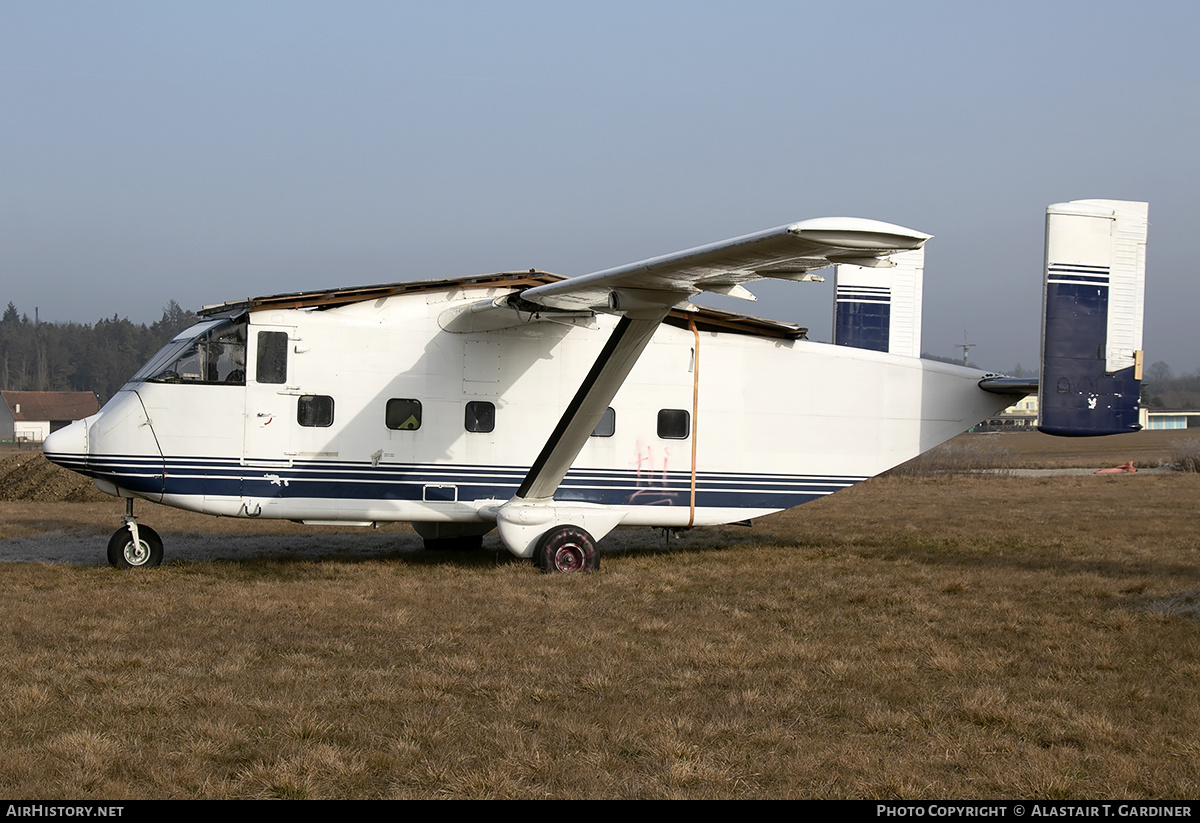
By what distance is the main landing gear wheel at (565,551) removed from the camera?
1154 cm

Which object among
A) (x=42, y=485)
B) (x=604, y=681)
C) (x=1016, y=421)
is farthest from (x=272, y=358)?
(x=1016, y=421)

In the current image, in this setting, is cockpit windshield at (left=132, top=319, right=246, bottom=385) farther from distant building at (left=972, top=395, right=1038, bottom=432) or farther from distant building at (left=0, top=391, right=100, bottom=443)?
distant building at (left=972, top=395, right=1038, bottom=432)

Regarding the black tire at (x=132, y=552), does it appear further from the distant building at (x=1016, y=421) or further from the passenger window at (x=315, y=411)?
the distant building at (x=1016, y=421)

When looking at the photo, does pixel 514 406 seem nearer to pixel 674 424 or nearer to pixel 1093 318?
pixel 674 424

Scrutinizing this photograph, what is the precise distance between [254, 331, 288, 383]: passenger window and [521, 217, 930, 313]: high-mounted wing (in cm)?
325

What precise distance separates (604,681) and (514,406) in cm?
630

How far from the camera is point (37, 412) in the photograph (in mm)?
90812

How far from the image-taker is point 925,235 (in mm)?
7012

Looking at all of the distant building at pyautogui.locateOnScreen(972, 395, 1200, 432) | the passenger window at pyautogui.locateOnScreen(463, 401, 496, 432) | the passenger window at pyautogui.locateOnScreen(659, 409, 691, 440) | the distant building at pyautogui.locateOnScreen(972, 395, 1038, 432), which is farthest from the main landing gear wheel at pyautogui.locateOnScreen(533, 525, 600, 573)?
the distant building at pyautogui.locateOnScreen(972, 395, 1200, 432)

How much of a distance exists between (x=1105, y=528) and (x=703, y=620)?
1197 cm

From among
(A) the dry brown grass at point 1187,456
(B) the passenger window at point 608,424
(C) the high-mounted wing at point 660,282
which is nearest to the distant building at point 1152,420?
(A) the dry brown grass at point 1187,456

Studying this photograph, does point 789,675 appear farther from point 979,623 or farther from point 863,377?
point 863,377

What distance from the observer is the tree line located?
119688 millimetres
